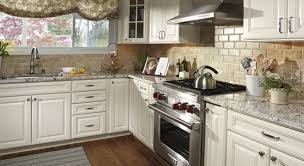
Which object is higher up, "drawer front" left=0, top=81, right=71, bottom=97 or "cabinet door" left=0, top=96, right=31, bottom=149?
"drawer front" left=0, top=81, right=71, bottom=97

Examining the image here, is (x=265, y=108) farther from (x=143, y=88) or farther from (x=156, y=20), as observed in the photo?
(x=156, y=20)

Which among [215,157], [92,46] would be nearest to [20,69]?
[92,46]

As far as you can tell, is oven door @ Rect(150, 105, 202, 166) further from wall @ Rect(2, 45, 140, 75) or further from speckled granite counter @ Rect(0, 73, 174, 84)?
wall @ Rect(2, 45, 140, 75)

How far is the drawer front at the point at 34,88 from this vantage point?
3.10 metres

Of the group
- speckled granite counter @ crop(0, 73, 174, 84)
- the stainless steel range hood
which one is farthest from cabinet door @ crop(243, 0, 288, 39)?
speckled granite counter @ crop(0, 73, 174, 84)

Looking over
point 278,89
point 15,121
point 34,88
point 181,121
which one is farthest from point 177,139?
point 15,121

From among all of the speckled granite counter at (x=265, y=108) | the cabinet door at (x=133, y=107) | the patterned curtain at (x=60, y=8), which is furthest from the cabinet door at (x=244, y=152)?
the patterned curtain at (x=60, y=8)

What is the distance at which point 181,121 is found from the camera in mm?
2473

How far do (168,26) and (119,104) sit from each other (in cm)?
127

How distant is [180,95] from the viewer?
252 cm

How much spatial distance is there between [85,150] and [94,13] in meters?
1.89

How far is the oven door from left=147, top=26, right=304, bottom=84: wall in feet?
2.59

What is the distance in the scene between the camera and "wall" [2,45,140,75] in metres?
3.58

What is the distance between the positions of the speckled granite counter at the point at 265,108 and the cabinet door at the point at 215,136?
0.08m
